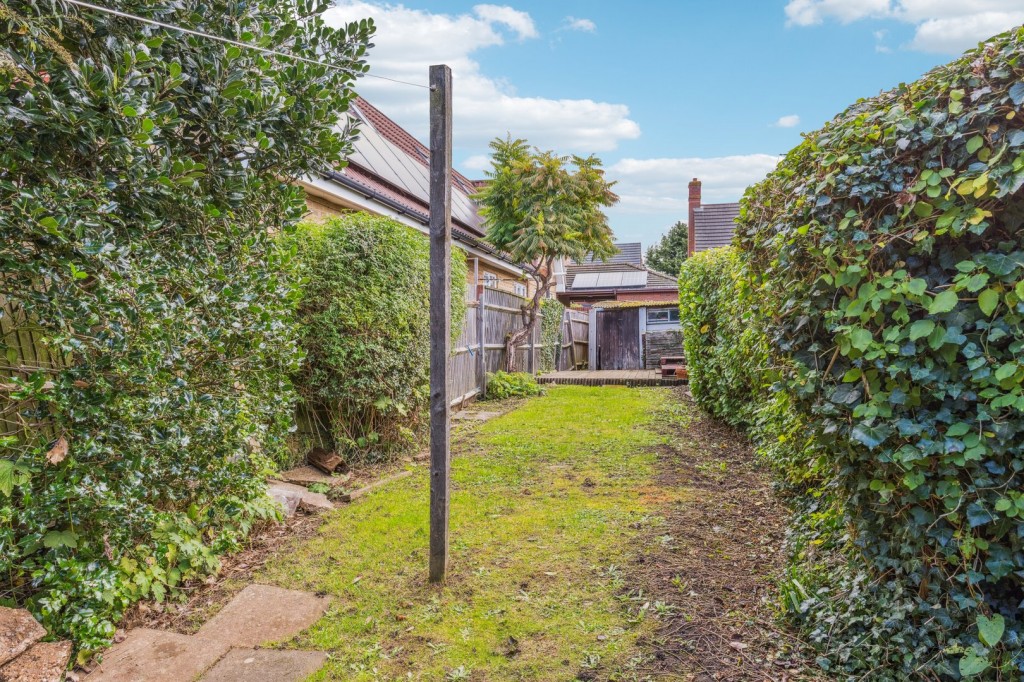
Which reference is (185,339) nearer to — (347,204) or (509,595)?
(509,595)

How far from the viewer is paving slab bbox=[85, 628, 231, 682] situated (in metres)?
2.53

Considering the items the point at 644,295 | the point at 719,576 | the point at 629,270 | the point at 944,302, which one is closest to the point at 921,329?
the point at 944,302

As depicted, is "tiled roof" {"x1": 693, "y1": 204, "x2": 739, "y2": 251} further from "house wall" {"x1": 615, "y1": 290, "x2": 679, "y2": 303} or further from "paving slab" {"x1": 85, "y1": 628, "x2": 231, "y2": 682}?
"paving slab" {"x1": 85, "y1": 628, "x2": 231, "y2": 682}

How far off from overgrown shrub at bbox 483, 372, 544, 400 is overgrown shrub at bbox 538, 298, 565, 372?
3.46 meters

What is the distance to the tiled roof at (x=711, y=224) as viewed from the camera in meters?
21.0

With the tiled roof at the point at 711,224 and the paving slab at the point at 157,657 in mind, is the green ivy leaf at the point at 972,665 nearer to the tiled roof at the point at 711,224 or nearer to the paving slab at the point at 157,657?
the paving slab at the point at 157,657

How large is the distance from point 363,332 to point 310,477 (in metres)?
1.51

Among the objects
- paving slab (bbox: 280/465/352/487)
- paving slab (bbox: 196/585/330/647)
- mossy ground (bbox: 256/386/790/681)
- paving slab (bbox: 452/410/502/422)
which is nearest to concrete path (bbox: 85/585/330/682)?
paving slab (bbox: 196/585/330/647)

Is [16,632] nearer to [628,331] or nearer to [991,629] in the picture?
[991,629]

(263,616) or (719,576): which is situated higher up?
(719,576)

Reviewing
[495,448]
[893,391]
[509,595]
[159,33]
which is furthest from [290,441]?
[893,391]

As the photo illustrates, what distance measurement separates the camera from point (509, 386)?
11.3 metres

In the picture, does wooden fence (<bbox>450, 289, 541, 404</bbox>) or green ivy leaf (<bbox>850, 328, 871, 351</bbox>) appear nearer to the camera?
green ivy leaf (<bbox>850, 328, 871, 351</bbox>)

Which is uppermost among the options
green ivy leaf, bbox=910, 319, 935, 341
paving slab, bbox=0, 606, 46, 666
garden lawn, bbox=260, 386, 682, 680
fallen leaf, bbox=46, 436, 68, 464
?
green ivy leaf, bbox=910, 319, 935, 341
